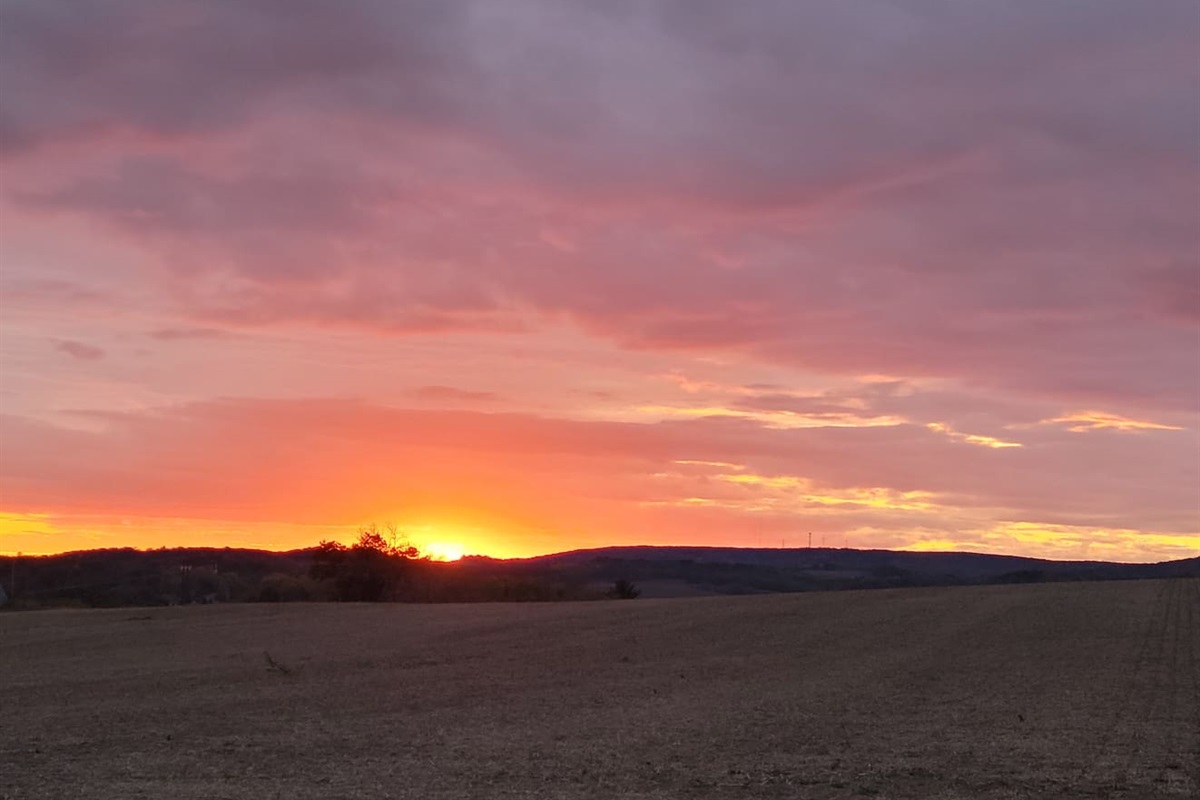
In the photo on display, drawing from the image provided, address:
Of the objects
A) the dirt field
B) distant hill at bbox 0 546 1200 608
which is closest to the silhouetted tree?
distant hill at bbox 0 546 1200 608

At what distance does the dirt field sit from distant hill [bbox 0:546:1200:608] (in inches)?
1344

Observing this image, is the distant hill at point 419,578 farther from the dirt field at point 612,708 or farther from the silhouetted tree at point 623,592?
the dirt field at point 612,708

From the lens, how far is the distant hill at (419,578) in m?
88.2

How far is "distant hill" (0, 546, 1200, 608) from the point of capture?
289 ft

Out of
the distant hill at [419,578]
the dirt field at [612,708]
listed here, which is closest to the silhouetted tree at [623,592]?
the distant hill at [419,578]

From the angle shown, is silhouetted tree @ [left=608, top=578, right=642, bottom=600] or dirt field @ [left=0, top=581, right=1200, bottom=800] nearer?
dirt field @ [left=0, top=581, right=1200, bottom=800]

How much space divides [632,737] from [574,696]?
6.88 metres

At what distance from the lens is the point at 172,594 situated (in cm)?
9594

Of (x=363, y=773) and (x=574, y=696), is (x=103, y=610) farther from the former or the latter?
(x=363, y=773)

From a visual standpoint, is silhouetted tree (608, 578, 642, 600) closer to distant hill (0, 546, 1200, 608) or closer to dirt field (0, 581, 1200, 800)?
distant hill (0, 546, 1200, 608)

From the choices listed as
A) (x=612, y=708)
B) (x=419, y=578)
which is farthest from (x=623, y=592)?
(x=612, y=708)

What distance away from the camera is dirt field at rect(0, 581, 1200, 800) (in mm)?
17656

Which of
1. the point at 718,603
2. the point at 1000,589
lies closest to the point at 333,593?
the point at 718,603

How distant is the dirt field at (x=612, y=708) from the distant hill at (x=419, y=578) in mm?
34128
